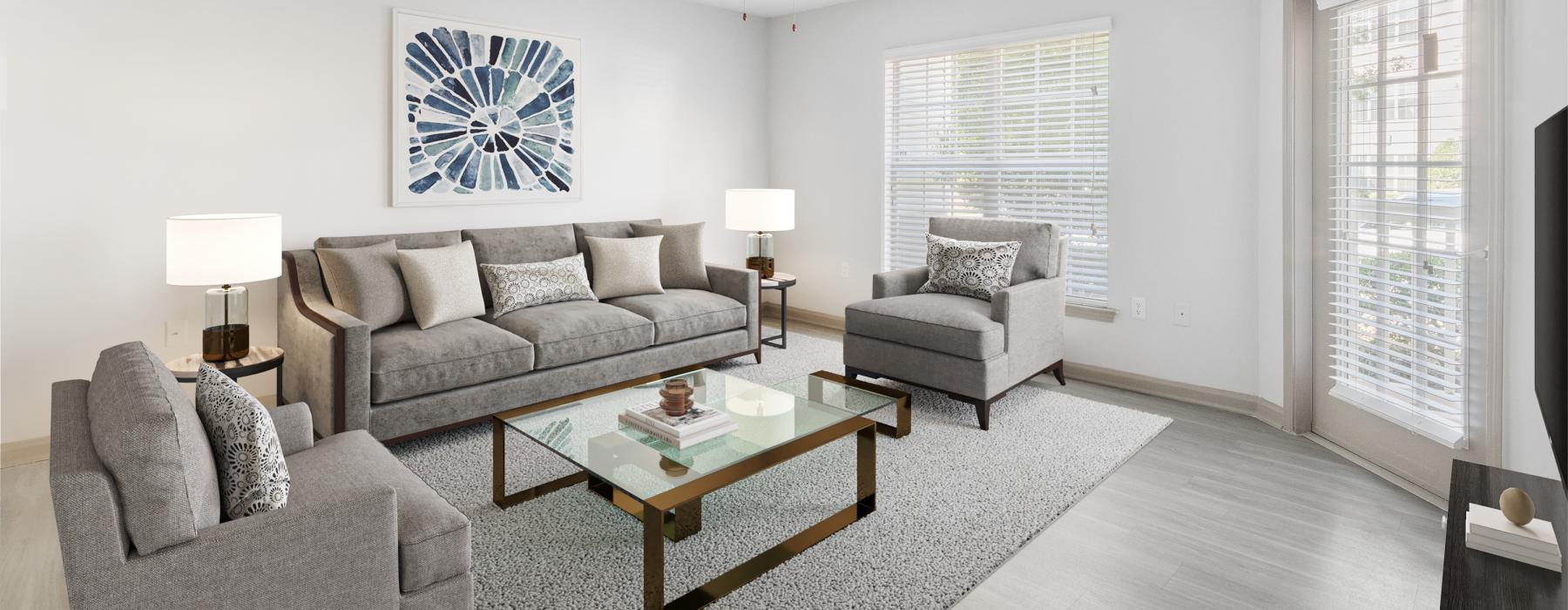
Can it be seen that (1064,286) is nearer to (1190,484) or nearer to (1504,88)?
(1190,484)

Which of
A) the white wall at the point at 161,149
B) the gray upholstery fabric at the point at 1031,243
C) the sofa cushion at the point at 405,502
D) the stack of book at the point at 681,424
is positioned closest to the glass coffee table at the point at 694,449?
the stack of book at the point at 681,424

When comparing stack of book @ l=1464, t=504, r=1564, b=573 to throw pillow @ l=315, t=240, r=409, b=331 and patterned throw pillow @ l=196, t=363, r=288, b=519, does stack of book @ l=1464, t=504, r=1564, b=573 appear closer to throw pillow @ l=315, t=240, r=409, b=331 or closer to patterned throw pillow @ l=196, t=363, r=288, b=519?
patterned throw pillow @ l=196, t=363, r=288, b=519

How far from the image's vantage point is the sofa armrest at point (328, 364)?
306cm

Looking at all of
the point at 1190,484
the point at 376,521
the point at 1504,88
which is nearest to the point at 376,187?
the point at 376,521

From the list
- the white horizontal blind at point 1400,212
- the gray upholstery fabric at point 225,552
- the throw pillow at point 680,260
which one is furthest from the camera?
the throw pillow at point 680,260

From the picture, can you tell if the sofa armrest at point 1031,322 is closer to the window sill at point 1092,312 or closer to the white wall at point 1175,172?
the window sill at point 1092,312

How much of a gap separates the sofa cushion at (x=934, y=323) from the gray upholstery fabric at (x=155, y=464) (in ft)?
9.16

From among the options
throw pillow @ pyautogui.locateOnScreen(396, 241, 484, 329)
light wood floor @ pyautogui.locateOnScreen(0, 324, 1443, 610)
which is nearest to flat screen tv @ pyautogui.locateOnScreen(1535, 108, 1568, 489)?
light wood floor @ pyautogui.locateOnScreen(0, 324, 1443, 610)

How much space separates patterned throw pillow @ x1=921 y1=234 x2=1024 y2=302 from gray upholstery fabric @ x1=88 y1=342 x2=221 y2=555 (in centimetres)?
331

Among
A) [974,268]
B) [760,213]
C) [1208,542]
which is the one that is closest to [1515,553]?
[1208,542]

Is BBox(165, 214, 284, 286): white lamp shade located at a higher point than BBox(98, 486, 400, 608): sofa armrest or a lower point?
higher

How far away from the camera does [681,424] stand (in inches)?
96.8

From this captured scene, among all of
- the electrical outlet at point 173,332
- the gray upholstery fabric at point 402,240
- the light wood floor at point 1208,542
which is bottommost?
the light wood floor at point 1208,542

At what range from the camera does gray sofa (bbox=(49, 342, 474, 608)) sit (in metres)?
1.39
